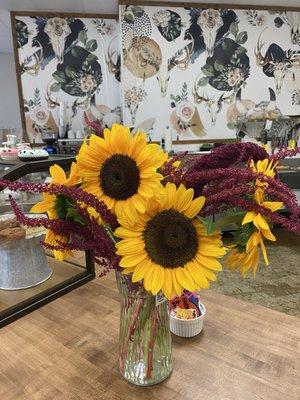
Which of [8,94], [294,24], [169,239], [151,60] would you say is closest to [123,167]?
[169,239]

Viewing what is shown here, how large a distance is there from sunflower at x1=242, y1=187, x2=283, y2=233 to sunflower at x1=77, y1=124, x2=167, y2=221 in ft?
0.45

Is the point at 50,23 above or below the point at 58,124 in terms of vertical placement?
above

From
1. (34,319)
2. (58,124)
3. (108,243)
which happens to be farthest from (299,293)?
(58,124)

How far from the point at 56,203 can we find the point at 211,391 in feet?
1.56

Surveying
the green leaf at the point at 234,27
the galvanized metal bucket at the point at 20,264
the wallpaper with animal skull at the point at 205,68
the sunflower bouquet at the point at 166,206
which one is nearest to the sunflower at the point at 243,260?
the sunflower bouquet at the point at 166,206

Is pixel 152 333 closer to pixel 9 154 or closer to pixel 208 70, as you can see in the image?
pixel 9 154

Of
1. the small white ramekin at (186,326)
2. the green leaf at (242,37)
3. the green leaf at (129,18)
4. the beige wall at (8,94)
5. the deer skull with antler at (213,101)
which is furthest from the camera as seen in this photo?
the beige wall at (8,94)

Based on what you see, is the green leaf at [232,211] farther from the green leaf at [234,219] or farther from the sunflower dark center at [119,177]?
the sunflower dark center at [119,177]

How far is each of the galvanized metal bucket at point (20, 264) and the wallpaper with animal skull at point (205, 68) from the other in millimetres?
3117

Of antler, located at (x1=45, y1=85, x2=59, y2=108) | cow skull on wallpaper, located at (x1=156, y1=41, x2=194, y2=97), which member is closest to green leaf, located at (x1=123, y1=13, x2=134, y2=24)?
cow skull on wallpaper, located at (x1=156, y1=41, x2=194, y2=97)

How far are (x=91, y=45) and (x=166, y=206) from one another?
151 inches

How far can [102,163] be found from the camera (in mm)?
487

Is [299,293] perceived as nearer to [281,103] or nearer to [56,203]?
[56,203]

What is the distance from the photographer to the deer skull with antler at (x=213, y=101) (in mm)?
3998
